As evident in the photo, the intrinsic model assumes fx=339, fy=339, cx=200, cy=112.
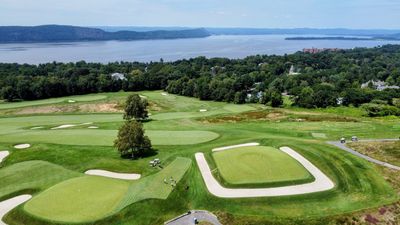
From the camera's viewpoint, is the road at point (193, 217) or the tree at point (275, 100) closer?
the road at point (193, 217)

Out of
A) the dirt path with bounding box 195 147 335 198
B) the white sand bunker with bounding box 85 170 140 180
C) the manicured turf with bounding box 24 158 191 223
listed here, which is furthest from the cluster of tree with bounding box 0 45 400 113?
the manicured turf with bounding box 24 158 191 223

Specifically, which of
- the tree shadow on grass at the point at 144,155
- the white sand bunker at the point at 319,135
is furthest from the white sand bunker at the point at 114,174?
the white sand bunker at the point at 319,135

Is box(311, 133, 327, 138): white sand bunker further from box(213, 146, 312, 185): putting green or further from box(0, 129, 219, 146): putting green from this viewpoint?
box(0, 129, 219, 146): putting green

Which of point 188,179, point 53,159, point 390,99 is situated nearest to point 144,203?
point 188,179

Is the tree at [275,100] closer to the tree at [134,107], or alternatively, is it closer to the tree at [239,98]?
the tree at [239,98]

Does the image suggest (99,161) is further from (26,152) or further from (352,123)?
(352,123)
